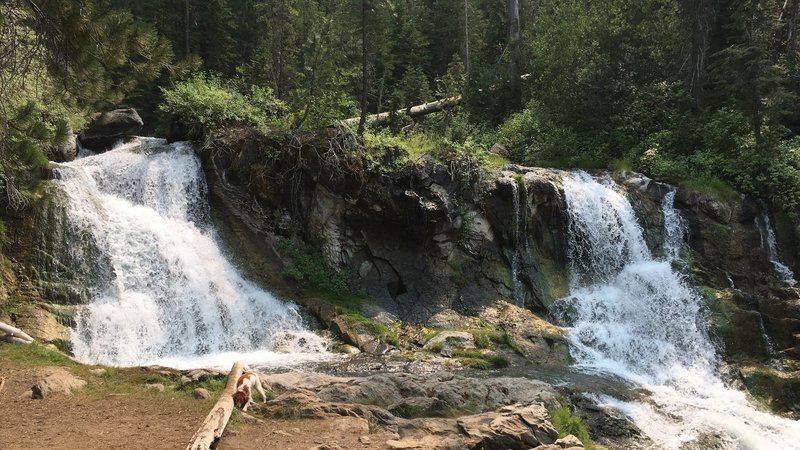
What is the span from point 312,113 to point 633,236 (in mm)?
11223

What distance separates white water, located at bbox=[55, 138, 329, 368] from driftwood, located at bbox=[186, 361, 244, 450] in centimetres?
510

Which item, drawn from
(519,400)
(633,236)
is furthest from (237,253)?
(633,236)

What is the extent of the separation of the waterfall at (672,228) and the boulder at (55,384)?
53.8ft

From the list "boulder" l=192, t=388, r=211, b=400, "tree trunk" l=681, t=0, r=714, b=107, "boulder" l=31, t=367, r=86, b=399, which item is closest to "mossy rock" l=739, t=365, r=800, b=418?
"boulder" l=192, t=388, r=211, b=400

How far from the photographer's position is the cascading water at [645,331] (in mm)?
10758

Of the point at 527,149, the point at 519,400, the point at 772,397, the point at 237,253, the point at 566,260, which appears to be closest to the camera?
the point at 519,400

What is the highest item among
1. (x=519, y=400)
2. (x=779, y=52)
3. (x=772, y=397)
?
(x=779, y=52)

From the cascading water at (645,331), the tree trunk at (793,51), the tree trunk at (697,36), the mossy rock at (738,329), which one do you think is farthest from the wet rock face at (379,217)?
the tree trunk at (793,51)

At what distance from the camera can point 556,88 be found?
2438cm

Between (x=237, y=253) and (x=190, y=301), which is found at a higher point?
(x=237, y=253)

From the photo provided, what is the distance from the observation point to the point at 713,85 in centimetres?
2334

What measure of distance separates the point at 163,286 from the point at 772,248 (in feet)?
60.6

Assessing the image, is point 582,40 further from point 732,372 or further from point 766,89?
point 732,372

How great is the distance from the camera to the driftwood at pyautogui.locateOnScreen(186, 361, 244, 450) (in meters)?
5.84
